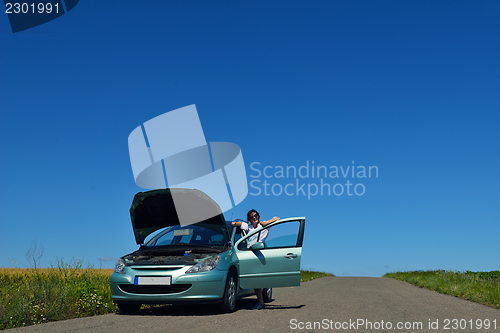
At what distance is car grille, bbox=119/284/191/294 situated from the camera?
7.84m

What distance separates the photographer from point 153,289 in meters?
7.91

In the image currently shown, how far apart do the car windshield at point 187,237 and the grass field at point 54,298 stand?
4.81 ft

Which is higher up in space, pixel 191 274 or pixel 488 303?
pixel 191 274

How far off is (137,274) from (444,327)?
515cm

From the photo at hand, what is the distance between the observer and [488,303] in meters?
10.6

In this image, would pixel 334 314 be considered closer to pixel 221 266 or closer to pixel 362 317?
pixel 362 317

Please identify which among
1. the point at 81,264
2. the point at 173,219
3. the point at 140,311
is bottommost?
the point at 140,311

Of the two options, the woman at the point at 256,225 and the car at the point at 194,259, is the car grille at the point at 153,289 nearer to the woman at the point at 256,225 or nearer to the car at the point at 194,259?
the car at the point at 194,259

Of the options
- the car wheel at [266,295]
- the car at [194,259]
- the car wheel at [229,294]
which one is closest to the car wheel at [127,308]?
the car at [194,259]

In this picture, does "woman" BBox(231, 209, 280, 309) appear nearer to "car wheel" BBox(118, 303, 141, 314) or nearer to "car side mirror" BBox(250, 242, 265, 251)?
"car side mirror" BBox(250, 242, 265, 251)

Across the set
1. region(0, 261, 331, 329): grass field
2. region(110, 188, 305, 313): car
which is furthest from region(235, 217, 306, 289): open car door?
region(0, 261, 331, 329): grass field

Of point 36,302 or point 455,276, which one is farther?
point 455,276

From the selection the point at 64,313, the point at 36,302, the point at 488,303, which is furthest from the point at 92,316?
the point at 488,303

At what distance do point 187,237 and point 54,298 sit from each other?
2742 mm
